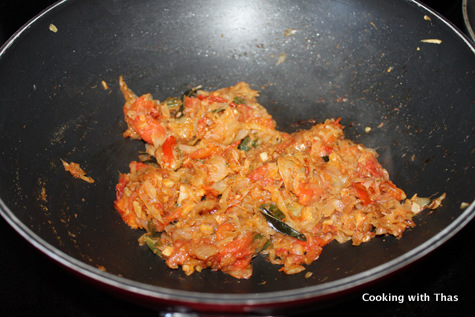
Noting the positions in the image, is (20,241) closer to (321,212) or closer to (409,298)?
(321,212)

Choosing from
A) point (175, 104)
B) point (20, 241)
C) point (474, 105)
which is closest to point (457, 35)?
point (474, 105)

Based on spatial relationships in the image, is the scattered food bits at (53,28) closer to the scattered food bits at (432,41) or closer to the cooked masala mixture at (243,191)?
the cooked masala mixture at (243,191)

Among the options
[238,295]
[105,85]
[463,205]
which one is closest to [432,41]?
[463,205]

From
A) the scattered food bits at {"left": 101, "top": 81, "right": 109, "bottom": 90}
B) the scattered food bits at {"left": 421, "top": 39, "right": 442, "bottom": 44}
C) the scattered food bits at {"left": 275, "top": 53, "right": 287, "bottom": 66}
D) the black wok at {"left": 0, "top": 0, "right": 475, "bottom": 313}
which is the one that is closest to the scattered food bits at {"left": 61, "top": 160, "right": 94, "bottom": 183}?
the black wok at {"left": 0, "top": 0, "right": 475, "bottom": 313}

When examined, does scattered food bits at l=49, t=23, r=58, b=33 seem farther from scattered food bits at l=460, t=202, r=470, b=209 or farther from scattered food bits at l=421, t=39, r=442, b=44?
scattered food bits at l=460, t=202, r=470, b=209

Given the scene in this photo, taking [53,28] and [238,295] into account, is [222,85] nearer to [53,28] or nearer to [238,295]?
[53,28]

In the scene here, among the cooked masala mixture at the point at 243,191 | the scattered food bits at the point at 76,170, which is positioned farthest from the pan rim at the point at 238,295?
the scattered food bits at the point at 76,170
